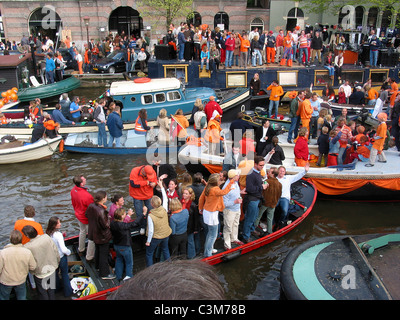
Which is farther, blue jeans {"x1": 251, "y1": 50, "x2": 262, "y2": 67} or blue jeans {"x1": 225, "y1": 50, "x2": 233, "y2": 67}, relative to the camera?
blue jeans {"x1": 251, "y1": 50, "x2": 262, "y2": 67}

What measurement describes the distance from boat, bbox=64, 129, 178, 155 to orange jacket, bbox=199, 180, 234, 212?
5.96m

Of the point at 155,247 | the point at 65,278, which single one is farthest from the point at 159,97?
the point at 65,278

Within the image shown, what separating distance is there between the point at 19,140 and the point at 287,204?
31.7ft

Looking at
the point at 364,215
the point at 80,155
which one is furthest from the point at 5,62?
the point at 364,215

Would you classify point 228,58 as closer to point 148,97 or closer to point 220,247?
point 148,97

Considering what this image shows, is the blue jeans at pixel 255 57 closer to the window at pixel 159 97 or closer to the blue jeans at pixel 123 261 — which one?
the window at pixel 159 97

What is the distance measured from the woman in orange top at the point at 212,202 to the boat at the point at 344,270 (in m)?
1.50

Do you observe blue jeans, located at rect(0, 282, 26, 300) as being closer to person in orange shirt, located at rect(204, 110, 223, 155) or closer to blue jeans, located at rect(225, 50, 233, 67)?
person in orange shirt, located at rect(204, 110, 223, 155)

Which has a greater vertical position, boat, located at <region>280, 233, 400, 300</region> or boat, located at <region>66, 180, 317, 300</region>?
boat, located at <region>280, 233, 400, 300</region>

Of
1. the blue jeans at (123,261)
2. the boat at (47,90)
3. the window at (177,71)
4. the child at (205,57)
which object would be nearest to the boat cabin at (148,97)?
the window at (177,71)

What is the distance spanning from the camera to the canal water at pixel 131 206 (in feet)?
→ 24.7

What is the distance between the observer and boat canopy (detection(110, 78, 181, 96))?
45.8 feet

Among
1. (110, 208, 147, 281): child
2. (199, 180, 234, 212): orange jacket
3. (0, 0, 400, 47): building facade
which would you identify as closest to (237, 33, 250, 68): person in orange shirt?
(199, 180, 234, 212): orange jacket
